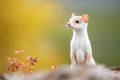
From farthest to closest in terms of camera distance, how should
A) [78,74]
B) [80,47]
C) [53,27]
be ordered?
1. [53,27]
2. [80,47]
3. [78,74]

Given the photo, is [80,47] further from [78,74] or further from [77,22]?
[78,74]

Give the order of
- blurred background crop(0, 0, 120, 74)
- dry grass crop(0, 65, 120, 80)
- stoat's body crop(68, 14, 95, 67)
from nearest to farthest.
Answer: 1. dry grass crop(0, 65, 120, 80)
2. stoat's body crop(68, 14, 95, 67)
3. blurred background crop(0, 0, 120, 74)

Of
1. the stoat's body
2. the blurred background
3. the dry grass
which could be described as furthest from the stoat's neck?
the dry grass

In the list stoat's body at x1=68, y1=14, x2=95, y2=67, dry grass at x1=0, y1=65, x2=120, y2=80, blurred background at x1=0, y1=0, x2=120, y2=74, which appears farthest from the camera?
blurred background at x1=0, y1=0, x2=120, y2=74

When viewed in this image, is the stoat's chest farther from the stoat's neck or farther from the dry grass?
the dry grass

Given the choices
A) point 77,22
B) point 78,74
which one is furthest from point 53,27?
point 78,74

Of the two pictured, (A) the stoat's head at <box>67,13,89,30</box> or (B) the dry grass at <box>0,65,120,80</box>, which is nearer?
(B) the dry grass at <box>0,65,120,80</box>

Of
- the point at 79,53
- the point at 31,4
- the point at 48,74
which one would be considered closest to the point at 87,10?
the point at 31,4

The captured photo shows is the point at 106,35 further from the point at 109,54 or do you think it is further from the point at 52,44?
the point at 52,44
